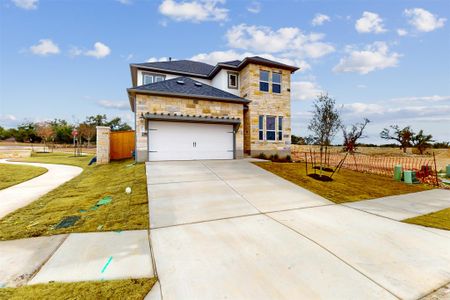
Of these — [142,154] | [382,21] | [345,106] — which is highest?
[382,21]

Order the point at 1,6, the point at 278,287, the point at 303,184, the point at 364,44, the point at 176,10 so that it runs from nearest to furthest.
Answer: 1. the point at 278,287
2. the point at 303,184
3. the point at 1,6
4. the point at 176,10
5. the point at 364,44

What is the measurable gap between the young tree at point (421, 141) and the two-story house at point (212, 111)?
82.8 ft

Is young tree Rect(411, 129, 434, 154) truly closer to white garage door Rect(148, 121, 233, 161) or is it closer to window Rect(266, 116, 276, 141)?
window Rect(266, 116, 276, 141)

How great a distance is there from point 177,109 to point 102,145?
21.1 ft

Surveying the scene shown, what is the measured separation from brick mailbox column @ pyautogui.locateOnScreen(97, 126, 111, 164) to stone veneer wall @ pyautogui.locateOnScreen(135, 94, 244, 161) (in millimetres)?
4392

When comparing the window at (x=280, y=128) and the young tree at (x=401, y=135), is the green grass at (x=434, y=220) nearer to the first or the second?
the window at (x=280, y=128)

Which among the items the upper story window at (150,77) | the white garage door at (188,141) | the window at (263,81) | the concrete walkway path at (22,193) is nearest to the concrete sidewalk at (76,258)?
the concrete walkway path at (22,193)

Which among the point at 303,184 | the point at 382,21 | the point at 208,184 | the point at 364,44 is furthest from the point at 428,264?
the point at 364,44

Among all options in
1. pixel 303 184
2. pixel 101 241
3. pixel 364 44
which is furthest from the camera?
pixel 364 44

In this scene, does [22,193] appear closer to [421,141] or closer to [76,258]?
[76,258]

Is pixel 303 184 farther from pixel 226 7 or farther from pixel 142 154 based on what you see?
pixel 226 7

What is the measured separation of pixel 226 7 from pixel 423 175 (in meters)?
13.6

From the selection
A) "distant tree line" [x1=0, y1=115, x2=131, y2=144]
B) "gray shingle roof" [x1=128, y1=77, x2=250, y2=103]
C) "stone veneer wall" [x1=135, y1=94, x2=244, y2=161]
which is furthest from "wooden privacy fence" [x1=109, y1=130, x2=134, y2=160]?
"distant tree line" [x1=0, y1=115, x2=131, y2=144]

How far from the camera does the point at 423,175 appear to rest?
984 centimetres
